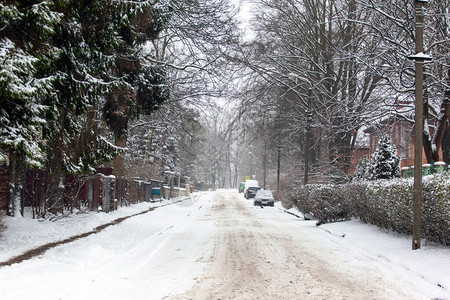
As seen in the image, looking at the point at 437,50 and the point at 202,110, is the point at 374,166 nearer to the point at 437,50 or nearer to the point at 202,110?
the point at 437,50

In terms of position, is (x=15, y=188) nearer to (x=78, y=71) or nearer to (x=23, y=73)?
(x=78, y=71)

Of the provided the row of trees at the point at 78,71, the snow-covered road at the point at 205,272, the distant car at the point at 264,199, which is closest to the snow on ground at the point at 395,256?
the snow-covered road at the point at 205,272

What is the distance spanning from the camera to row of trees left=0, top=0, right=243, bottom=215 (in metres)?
7.45

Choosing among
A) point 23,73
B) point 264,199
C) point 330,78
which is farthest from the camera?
point 264,199

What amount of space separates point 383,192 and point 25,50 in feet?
34.7

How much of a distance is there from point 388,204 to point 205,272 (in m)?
6.96

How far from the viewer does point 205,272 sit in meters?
7.95

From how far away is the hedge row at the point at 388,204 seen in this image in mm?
9555

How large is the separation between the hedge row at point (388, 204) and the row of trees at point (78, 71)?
656 cm

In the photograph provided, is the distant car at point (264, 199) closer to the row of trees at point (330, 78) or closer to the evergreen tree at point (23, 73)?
the row of trees at point (330, 78)

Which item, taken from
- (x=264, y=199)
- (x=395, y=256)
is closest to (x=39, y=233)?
(x=395, y=256)

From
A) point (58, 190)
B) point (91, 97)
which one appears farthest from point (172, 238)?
point (91, 97)

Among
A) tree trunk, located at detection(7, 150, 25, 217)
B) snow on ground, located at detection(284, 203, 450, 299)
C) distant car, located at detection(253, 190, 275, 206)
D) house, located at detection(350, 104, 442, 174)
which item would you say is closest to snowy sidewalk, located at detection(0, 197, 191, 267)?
tree trunk, located at detection(7, 150, 25, 217)

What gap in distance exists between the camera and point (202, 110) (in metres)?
18.4
